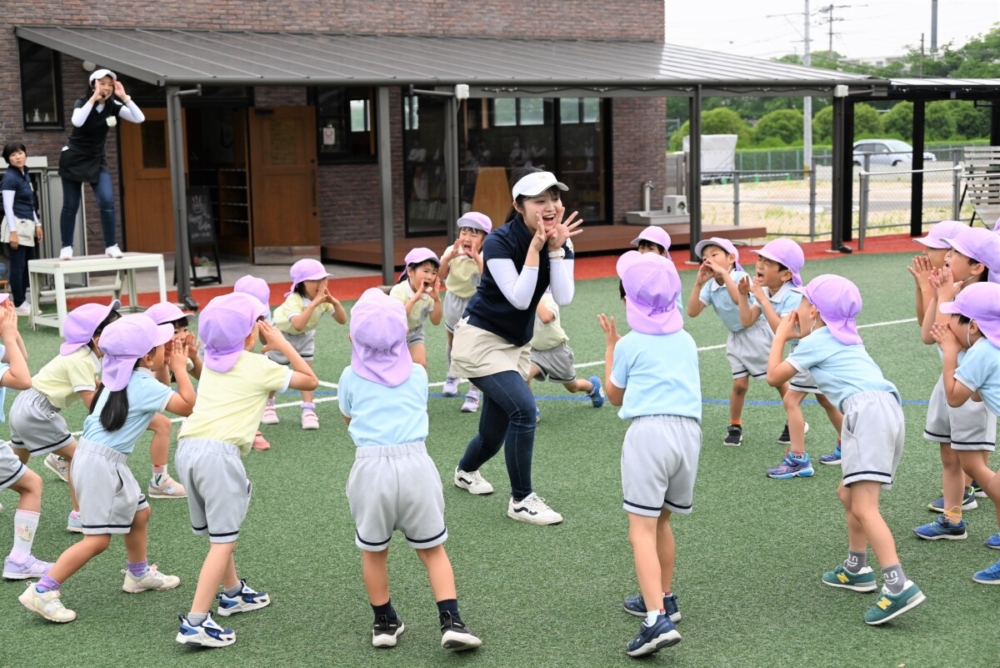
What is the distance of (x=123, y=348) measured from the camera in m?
5.18

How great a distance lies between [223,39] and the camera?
1827cm

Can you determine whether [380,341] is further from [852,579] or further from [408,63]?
[408,63]

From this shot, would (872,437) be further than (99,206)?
No

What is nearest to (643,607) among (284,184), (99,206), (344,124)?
(99,206)

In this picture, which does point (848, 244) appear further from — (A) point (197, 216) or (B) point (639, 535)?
(B) point (639, 535)

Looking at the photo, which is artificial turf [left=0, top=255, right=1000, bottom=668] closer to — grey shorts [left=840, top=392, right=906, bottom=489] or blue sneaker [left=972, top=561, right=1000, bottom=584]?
blue sneaker [left=972, top=561, right=1000, bottom=584]

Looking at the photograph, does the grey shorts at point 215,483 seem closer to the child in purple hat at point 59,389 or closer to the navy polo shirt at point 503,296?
the child in purple hat at point 59,389

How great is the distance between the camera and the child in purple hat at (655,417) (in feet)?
15.8

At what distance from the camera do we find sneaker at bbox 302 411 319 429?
8.83 meters

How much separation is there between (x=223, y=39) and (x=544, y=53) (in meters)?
5.42

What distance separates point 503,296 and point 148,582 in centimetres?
223

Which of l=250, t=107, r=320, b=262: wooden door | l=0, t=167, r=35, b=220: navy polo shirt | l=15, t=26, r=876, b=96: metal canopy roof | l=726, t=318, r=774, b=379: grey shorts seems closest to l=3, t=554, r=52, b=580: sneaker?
l=726, t=318, r=774, b=379: grey shorts

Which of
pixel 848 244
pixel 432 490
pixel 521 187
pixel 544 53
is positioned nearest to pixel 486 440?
pixel 521 187

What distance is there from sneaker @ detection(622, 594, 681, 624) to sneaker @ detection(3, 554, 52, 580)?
276cm
